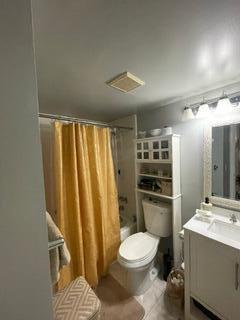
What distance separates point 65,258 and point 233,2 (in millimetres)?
1426

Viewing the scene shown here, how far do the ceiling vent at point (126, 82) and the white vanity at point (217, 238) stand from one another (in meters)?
0.85

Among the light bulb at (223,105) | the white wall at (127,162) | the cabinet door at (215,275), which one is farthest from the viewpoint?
the white wall at (127,162)

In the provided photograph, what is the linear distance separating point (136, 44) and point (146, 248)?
5.96 ft

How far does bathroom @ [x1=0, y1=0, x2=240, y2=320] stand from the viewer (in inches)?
19.6

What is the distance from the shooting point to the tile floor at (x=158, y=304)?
1.45m

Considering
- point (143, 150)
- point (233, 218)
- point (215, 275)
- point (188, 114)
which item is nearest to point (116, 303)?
point (215, 275)

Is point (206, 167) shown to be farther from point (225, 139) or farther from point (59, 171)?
point (59, 171)

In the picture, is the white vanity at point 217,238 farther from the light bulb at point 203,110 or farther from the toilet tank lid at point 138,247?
the toilet tank lid at point 138,247

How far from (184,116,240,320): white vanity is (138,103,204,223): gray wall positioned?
0.08 metres

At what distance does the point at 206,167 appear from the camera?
1.68 meters

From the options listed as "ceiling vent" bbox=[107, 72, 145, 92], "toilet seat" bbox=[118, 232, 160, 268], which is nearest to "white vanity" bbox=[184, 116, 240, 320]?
"toilet seat" bbox=[118, 232, 160, 268]

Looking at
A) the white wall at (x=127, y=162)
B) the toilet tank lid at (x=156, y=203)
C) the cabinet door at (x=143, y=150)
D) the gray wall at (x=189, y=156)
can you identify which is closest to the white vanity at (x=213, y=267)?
the gray wall at (x=189, y=156)

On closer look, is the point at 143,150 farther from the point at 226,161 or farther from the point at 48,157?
the point at 48,157

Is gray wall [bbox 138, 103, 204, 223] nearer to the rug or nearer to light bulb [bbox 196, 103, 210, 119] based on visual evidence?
light bulb [bbox 196, 103, 210, 119]
